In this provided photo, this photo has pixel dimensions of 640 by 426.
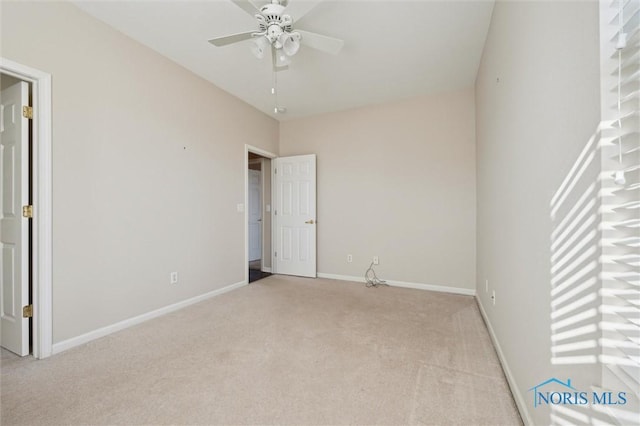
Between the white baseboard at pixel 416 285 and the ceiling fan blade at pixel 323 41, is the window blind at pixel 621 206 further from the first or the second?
the white baseboard at pixel 416 285

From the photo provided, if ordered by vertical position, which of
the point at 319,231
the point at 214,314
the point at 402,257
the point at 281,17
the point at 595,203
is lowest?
the point at 214,314

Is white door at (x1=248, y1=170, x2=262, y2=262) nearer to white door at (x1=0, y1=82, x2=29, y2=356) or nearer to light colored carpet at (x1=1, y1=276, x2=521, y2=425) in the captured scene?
light colored carpet at (x1=1, y1=276, x2=521, y2=425)

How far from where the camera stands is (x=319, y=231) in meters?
4.60

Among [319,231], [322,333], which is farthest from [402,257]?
[322,333]

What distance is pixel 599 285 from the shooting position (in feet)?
2.62

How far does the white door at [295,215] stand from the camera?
4555 millimetres

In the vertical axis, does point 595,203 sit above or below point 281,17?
below

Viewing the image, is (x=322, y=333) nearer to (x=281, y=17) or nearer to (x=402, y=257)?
(x=402, y=257)

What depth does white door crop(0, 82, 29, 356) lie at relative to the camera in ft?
6.66

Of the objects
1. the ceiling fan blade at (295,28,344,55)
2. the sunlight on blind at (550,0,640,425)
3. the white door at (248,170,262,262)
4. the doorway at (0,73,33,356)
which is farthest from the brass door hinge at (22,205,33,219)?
the white door at (248,170,262,262)

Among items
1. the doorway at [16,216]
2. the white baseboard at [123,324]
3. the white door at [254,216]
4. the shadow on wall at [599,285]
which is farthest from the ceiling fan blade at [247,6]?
the white door at [254,216]

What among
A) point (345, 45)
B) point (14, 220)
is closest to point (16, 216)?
point (14, 220)

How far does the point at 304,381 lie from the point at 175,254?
213cm

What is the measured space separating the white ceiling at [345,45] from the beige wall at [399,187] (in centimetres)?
42
